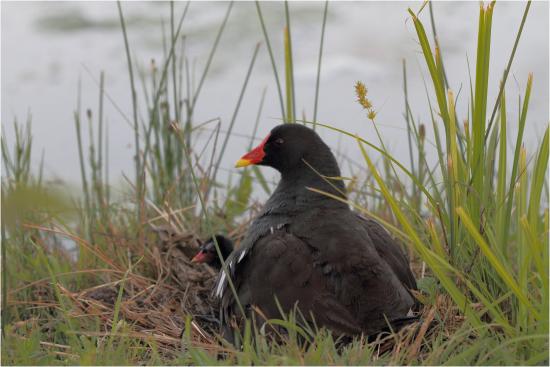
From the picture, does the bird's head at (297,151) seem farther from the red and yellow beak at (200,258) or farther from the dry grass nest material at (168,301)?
the dry grass nest material at (168,301)

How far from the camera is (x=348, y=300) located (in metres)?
3.08

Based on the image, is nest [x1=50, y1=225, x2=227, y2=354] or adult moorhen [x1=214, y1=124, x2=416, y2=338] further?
nest [x1=50, y1=225, x2=227, y2=354]

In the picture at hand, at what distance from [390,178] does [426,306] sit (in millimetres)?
1766

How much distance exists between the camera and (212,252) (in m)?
4.05

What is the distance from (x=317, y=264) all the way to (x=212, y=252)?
104cm

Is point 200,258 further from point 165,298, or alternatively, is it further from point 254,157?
point 254,157

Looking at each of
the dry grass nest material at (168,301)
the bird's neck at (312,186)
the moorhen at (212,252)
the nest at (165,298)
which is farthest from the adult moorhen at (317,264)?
the moorhen at (212,252)

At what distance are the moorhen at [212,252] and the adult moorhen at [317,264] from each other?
20.6 inches

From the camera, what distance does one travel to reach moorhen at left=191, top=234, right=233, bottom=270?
4.05 m

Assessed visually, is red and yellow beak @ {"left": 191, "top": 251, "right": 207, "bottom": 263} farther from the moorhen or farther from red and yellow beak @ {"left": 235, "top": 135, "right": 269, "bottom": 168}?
red and yellow beak @ {"left": 235, "top": 135, "right": 269, "bottom": 168}

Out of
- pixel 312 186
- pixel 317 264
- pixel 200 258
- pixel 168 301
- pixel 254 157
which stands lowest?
pixel 168 301

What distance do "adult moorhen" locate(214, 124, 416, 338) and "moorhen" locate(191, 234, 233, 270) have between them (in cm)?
52

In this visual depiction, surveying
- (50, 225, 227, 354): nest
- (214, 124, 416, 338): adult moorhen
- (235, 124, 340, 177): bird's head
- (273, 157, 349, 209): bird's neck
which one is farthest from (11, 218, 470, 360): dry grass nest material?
(235, 124, 340, 177): bird's head

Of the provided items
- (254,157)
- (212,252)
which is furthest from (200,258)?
(254,157)
